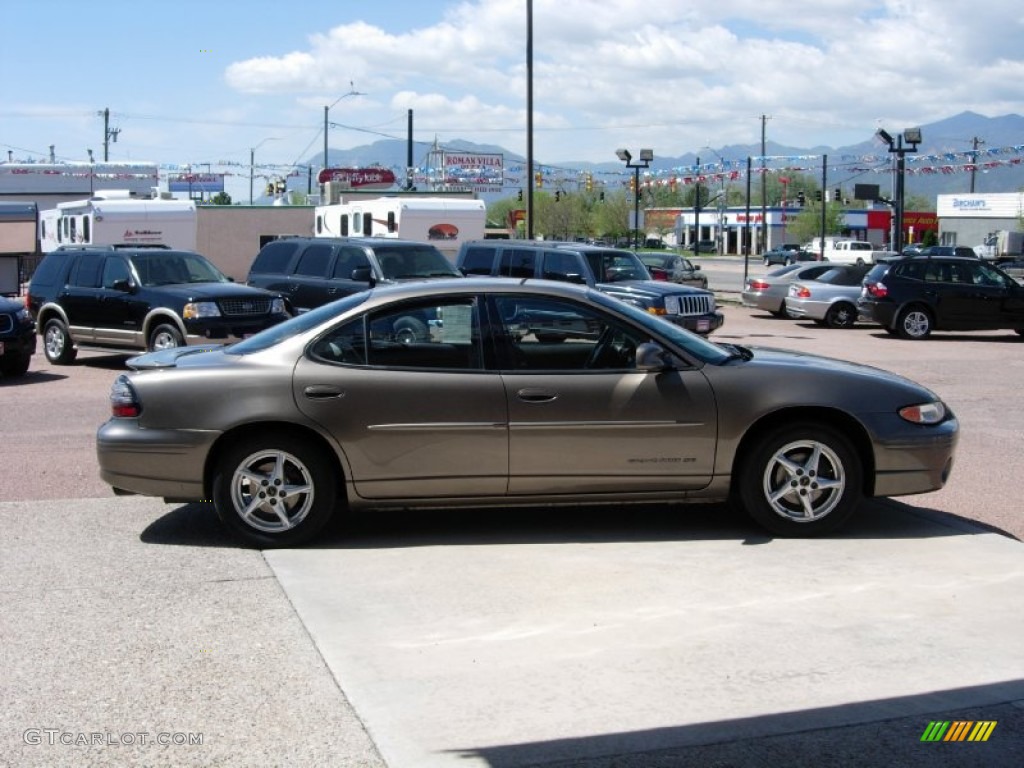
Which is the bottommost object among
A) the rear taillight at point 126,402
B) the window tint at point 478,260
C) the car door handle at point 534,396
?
the rear taillight at point 126,402

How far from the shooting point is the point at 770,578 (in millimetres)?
6422

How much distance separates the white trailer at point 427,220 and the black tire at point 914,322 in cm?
1002

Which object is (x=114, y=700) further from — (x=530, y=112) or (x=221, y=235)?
(x=221, y=235)

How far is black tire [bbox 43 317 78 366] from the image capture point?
1770 centimetres

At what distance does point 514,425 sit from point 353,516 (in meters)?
1.54

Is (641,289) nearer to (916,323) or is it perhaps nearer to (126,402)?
(916,323)

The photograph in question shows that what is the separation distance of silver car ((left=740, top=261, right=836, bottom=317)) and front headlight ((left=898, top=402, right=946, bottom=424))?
21.1 m

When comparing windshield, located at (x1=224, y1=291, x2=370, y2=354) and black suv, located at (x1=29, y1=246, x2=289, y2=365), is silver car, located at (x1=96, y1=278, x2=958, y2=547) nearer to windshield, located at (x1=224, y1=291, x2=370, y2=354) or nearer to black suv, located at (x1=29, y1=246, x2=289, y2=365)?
windshield, located at (x1=224, y1=291, x2=370, y2=354)

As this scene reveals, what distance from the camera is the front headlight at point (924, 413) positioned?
7.19 meters

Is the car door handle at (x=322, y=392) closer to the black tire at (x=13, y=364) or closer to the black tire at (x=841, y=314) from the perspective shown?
the black tire at (x=13, y=364)

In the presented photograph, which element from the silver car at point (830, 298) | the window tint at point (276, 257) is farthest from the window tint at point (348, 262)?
the silver car at point (830, 298)

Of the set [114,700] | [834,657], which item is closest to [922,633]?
[834,657]

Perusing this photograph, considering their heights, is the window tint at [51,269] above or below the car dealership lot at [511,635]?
above

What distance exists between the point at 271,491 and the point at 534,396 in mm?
1577
